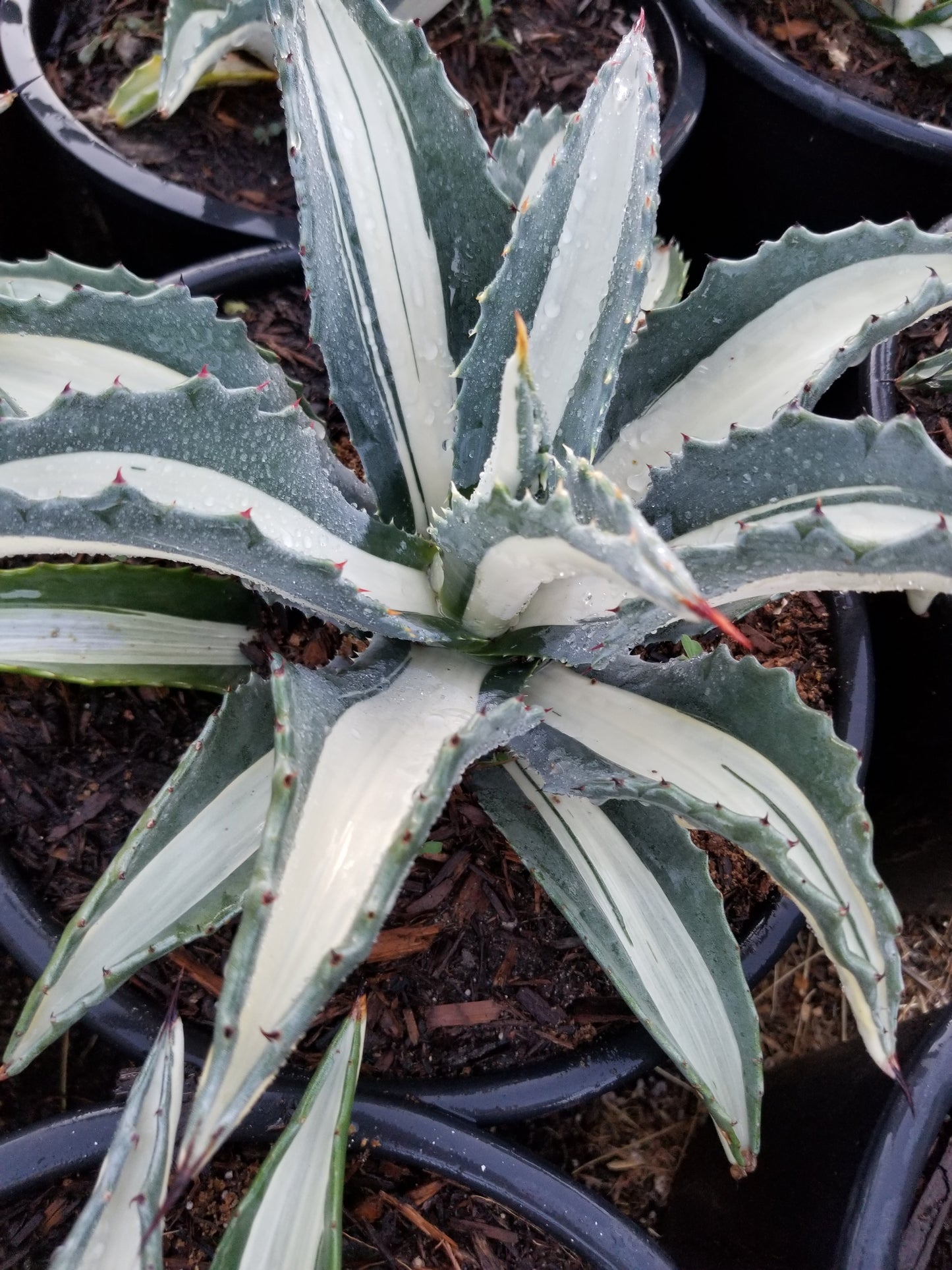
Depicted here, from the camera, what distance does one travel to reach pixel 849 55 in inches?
54.6

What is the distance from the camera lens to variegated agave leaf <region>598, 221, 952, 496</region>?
2.35ft

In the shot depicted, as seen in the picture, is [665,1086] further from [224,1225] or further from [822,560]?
[822,560]

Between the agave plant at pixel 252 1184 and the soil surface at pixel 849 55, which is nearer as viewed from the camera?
the agave plant at pixel 252 1184

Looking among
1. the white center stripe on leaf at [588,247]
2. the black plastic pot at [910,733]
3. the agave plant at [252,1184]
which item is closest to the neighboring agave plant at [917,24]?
the black plastic pot at [910,733]

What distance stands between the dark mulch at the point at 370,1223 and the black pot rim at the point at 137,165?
100cm

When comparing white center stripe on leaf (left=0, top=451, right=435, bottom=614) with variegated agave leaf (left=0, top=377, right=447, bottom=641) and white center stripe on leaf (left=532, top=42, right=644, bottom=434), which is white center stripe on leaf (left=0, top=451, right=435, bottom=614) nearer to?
variegated agave leaf (left=0, top=377, right=447, bottom=641)

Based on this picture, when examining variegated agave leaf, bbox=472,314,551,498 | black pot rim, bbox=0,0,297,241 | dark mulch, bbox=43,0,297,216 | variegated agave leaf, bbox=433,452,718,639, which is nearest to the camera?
variegated agave leaf, bbox=433,452,718,639

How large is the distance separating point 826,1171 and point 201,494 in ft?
2.67

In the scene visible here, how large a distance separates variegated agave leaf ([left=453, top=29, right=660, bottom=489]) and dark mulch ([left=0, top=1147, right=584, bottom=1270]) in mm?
657

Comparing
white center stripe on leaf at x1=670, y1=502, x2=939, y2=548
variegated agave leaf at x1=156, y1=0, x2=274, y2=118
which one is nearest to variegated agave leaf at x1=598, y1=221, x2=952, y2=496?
white center stripe on leaf at x1=670, y1=502, x2=939, y2=548

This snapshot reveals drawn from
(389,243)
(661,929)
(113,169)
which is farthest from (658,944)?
(113,169)

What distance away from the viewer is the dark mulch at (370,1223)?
0.81m

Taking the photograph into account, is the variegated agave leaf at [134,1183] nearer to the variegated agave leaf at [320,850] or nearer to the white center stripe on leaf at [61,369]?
the variegated agave leaf at [320,850]

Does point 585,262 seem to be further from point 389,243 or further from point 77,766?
point 77,766
